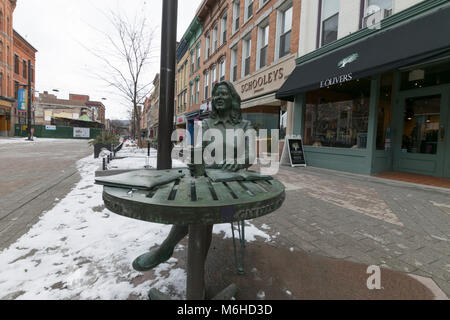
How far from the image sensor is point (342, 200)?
15.7 feet

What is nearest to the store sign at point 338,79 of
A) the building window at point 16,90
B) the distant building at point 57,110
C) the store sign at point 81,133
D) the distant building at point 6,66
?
the distant building at point 6,66

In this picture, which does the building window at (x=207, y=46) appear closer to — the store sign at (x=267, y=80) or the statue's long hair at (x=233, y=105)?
the store sign at (x=267, y=80)

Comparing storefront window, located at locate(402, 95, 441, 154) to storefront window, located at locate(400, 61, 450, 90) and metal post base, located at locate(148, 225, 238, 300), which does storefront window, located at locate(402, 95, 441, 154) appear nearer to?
storefront window, located at locate(400, 61, 450, 90)

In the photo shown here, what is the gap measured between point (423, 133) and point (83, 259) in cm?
937

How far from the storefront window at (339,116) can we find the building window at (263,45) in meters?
3.90

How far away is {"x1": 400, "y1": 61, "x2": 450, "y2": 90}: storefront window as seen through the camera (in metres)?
6.75

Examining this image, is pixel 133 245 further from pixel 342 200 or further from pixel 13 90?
pixel 13 90

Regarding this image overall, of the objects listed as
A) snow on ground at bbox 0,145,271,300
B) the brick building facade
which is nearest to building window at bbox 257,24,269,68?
the brick building facade

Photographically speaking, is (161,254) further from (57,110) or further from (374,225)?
(57,110)

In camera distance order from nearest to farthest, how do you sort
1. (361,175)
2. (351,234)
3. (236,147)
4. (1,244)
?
(236,147) → (1,244) → (351,234) → (361,175)

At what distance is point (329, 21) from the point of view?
8703 millimetres

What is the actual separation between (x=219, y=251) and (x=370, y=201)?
11.8ft

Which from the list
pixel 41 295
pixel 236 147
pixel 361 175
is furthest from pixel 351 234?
pixel 361 175

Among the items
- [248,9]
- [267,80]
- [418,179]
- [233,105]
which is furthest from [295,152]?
[248,9]
